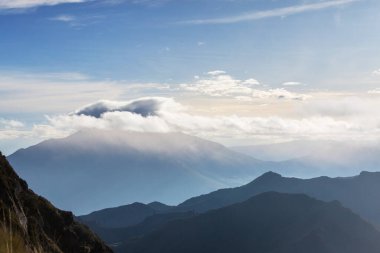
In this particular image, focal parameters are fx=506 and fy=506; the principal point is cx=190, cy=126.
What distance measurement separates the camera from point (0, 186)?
56688 mm

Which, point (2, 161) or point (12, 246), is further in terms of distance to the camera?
point (2, 161)

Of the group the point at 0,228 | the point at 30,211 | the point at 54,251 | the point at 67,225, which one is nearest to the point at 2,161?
the point at 30,211

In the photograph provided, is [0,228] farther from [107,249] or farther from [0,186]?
[107,249]

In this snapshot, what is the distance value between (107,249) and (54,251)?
131 ft

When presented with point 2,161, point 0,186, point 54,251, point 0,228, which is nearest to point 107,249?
point 2,161

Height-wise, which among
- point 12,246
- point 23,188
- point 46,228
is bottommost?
point 12,246

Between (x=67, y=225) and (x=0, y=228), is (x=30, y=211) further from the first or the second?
(x=0, y=228)

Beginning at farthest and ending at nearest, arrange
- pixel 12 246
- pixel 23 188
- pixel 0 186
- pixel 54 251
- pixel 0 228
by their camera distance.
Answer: pixel 23 188, pixel 0 186, pixel 54 251, pixel 0 228, pixel 12 246

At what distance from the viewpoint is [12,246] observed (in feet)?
31.8

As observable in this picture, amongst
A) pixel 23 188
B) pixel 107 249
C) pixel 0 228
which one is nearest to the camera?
pixel 0 228

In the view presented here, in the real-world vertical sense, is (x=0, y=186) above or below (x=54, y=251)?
above

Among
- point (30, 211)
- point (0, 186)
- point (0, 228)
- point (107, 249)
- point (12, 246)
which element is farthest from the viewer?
point (107, 249)

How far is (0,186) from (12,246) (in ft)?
166

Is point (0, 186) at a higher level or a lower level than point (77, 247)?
higher
